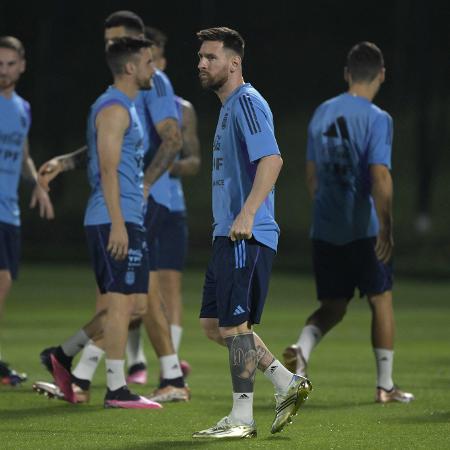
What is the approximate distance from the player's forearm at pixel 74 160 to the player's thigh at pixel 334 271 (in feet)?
6.22

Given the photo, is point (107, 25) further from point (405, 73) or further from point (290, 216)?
point (405, 73)

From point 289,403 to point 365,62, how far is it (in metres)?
3.43

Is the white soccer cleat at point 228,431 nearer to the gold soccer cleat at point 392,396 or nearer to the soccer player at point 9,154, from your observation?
the gold soccer cleat at point 392,396

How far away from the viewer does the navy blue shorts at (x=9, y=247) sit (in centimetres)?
1170

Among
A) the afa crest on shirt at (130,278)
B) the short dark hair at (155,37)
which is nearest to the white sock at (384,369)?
the afa crest on shirt at (130,278)

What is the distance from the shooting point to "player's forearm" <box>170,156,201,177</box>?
39.8 feet

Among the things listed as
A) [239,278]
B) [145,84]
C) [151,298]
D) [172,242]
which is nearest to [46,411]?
[151,298]

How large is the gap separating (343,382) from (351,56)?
2705 millimetres

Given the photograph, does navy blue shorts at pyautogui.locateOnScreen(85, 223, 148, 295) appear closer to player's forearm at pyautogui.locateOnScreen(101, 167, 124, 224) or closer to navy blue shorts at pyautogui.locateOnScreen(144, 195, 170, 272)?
player's forearm at pyautogui.locateOnScreen(101, 167, 124, 224)

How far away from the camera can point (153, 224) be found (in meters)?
11.1

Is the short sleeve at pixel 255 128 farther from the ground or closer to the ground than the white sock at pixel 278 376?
farther from the ground

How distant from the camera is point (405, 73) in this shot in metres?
48.9

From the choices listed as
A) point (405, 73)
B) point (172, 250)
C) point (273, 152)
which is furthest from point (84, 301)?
point (405, 73)

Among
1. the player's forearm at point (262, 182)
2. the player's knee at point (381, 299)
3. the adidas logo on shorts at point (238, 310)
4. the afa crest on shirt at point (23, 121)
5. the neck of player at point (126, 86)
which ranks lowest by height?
the player's knee at point (381, 299)
